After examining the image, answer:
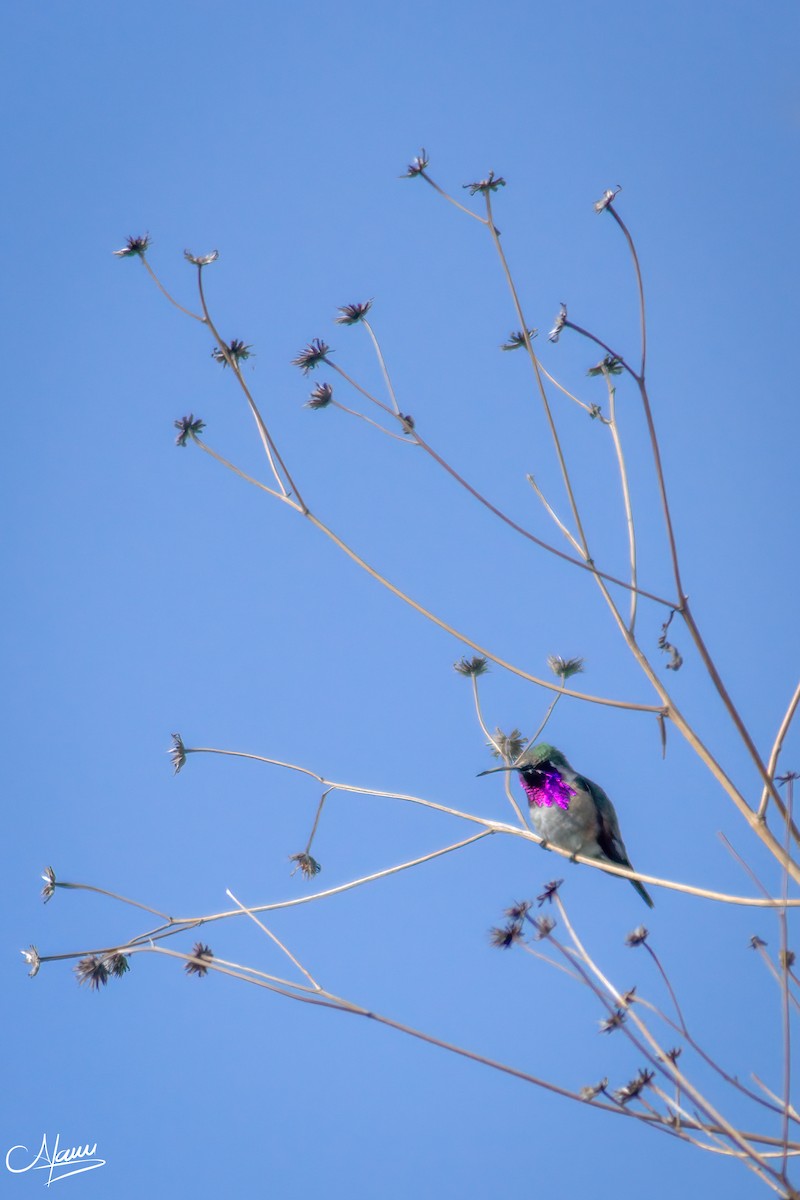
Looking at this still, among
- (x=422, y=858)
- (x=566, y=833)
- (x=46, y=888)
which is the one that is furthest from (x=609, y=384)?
(x=566, y=833)

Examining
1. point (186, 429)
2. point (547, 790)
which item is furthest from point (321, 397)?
point (547, 790)

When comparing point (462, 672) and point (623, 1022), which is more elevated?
point (462, 672)

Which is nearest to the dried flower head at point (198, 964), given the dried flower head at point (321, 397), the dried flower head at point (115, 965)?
the dried flower head at point (115, 965)

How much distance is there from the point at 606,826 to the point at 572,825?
40 cm

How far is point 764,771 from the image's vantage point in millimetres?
3645

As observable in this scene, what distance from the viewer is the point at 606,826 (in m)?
8.44

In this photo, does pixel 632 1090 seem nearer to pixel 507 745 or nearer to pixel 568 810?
pixel 507 745

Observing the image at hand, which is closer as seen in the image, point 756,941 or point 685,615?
point 685,615

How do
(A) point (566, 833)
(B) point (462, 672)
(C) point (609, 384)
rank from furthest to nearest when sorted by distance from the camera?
(A) point (566, 833), (B) point (462, 672), (C) point (609, 384)

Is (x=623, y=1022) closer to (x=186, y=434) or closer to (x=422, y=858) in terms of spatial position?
(x=422, y=858)

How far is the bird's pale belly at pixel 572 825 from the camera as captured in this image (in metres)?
8.14

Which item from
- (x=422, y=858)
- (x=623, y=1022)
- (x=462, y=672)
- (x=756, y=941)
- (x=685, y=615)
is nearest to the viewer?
(x=623, y=1022)

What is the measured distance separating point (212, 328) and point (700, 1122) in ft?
10.8

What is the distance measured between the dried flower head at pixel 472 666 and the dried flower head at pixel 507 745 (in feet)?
0.98
